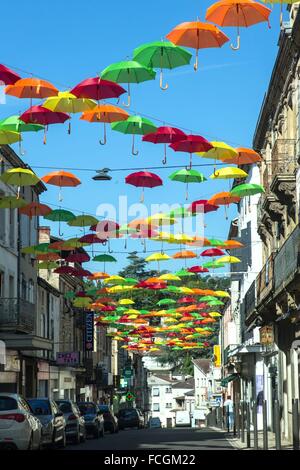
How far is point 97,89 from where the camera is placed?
16.2m

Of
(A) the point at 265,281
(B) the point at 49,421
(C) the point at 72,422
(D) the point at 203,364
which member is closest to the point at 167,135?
(B) the point at 49,421

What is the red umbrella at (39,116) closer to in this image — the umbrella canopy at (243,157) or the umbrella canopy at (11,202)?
the umbrella canopy at (243,157)

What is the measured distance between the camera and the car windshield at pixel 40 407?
22.9 metres

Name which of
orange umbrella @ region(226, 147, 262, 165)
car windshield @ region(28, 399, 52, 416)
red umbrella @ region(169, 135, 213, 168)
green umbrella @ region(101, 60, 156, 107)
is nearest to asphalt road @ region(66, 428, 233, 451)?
car windshield @ region(28, 399, 52, 416)

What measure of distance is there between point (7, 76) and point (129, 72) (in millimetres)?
2207

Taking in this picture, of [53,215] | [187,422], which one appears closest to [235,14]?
[53,215]

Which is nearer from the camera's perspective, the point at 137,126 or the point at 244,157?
the point at 137,126

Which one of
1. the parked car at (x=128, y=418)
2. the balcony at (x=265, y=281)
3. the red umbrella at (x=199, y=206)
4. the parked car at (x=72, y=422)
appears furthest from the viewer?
the parked car at (x=128, y=418)

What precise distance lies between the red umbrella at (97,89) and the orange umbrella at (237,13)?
7.78 feet

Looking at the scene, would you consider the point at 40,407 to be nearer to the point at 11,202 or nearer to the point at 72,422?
the point at 72,422

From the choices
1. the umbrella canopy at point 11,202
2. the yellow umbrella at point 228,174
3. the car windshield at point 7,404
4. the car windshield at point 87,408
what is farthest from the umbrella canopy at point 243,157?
the car windshield at point 87,408

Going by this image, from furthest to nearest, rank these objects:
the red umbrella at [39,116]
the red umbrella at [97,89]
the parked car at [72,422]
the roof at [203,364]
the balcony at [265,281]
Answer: the roof at [203,364], the balcony at [265,281], the parked car at [72,422], the red umbrella at [39,116], the red umbrella at [97,89]

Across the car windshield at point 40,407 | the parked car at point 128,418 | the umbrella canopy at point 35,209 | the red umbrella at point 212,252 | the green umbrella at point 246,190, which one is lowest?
the parked car at point 128,418

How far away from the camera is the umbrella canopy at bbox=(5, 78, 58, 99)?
54.2 ft
